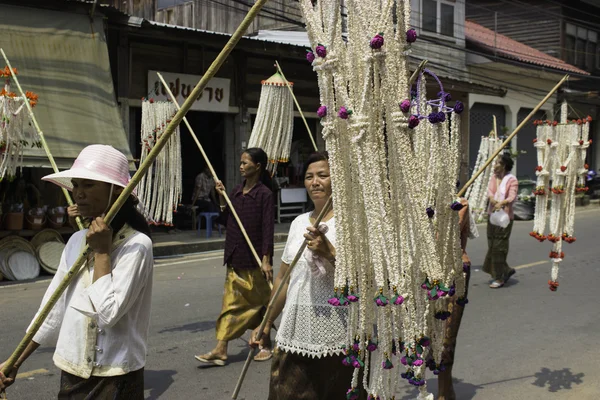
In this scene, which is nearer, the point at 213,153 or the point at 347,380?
the point at 347,380

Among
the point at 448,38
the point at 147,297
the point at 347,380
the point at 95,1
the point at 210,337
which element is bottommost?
the point at 210,337

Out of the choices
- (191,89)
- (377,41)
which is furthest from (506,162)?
(191,89)

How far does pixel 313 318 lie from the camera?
3152 mm

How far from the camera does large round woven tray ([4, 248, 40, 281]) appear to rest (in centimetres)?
917

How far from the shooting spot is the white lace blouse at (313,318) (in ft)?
10.2

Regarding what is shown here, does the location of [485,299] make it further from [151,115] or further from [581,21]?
[581,21]

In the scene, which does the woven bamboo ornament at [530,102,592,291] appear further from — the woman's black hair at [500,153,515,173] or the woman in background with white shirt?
the woman in background with white shirt

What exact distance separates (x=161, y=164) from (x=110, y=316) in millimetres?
5277

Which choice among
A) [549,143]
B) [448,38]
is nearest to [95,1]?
[549,143]

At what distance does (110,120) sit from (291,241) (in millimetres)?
8151

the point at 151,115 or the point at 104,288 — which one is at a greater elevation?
the point at 151,115

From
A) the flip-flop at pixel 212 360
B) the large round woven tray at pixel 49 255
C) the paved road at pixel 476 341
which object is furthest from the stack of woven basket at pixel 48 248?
the flip-flop at pixel 212 360

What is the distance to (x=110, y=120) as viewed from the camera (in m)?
10.8

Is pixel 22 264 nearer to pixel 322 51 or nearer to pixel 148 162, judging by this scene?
pixel 148 162
